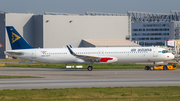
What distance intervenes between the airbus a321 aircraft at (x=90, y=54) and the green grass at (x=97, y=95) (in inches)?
990

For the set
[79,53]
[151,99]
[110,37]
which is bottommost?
[151,99]

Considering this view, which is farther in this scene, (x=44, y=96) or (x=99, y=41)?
(x=99, y=41)

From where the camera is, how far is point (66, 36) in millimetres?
103688

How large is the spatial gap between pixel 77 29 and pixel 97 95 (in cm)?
8386

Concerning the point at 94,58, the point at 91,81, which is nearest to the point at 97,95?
the point at 91,81

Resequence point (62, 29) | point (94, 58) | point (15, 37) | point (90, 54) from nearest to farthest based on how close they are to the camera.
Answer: point (94, 58) < point (90, 54) < point (15, 37) < point (62, 29)

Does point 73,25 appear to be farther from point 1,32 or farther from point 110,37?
point 1,32

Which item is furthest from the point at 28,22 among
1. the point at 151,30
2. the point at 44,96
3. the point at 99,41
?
the point at 151,30

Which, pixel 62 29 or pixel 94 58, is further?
pixel 62 29

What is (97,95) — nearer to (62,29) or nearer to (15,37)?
(15,37)

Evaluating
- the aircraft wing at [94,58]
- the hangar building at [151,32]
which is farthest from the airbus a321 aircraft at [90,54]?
the hangar building at [151,32]

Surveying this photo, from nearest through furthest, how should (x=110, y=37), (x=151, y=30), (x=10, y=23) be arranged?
1. (x=10, y=23)
2. (x=110, y=37)
3. (x=151, y=30)

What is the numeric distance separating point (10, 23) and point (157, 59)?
66.0m

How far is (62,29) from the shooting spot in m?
103
